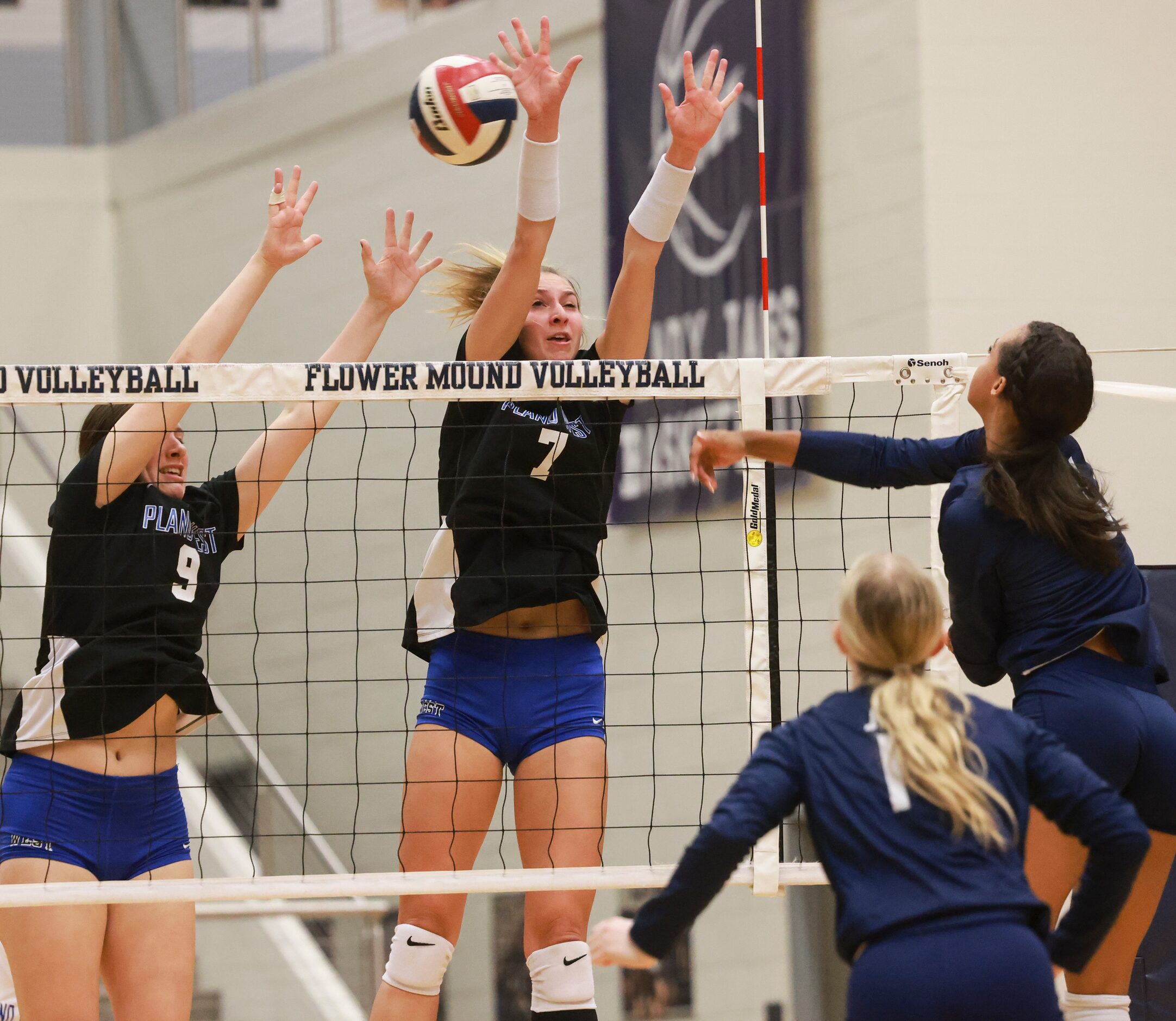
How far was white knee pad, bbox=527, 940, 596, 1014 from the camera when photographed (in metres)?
3.69

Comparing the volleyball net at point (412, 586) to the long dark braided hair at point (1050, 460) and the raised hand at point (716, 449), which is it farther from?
the long dark braided hair at point (1050, 460)

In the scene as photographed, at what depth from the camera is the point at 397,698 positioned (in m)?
9.45

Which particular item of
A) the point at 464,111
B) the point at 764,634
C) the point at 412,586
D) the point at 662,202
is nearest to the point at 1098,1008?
the point at 764,634

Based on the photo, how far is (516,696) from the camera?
386cm

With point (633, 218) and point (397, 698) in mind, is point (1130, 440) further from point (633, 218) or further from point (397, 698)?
point (397, 698)

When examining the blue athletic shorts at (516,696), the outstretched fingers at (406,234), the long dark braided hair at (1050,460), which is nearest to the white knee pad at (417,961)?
the blue athletic shorts at (516,696)

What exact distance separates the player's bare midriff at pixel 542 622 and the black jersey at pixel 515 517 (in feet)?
0.13

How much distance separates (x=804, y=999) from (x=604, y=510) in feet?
15.2

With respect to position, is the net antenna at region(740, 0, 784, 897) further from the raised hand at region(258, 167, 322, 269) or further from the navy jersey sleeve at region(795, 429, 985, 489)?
the raised hand at region(258, 167, 322, 269)

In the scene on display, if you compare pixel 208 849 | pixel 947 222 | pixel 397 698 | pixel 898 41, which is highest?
pixel 898 41

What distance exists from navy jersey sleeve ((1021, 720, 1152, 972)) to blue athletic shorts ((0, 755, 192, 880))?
225 centimetres

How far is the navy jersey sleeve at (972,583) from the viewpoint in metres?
3.31

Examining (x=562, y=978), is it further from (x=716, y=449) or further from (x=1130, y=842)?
(x=1130, y=842)

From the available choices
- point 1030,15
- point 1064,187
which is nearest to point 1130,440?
point 1064,187
